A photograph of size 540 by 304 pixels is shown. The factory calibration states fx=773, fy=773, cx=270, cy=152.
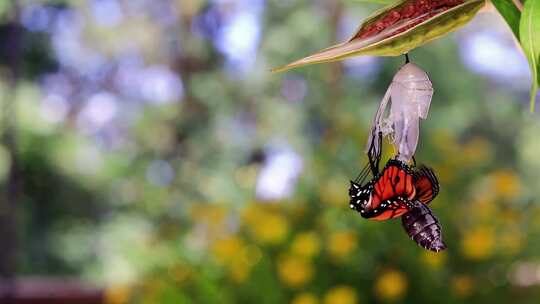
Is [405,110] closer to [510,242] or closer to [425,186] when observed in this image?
[425,186]

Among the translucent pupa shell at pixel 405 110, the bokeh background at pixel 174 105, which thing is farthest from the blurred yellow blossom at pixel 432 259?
the bokeh background at pixel 174 105

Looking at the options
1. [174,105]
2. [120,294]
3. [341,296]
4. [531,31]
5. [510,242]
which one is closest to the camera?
[531,31]

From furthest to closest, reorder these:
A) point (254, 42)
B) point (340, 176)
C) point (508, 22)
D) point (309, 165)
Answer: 1. point (254, 42)
2. point (309, 165)
3. point (340, 176)
4. point (508, 22)

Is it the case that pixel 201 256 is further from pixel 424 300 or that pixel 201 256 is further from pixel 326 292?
pixel 424 300

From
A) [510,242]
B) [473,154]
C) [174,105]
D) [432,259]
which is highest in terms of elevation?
[174,105]

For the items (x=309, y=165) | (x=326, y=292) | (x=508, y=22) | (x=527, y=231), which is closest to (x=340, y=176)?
(x=309, y=165)

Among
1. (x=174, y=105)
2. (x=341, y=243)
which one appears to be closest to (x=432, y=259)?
(x=341, y=243)

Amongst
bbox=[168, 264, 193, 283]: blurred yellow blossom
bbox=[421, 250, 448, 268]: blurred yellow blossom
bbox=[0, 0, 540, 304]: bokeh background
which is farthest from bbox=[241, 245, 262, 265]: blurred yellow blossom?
bbox=[0, 0, 540, 304]: bokeh background

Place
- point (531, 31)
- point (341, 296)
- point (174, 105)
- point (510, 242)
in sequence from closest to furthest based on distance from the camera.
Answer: point (531, 31) < point (341, 296) < point (510, 242) < point (174, 105)
